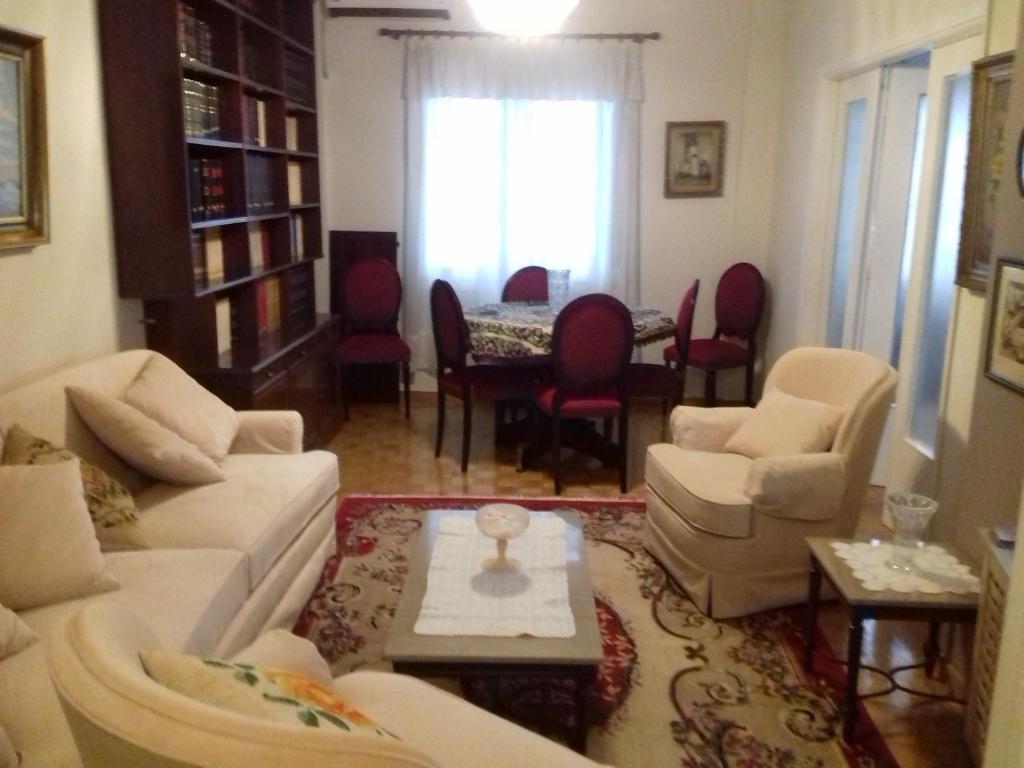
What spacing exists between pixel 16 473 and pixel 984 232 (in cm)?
320

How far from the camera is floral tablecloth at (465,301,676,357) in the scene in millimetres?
4270

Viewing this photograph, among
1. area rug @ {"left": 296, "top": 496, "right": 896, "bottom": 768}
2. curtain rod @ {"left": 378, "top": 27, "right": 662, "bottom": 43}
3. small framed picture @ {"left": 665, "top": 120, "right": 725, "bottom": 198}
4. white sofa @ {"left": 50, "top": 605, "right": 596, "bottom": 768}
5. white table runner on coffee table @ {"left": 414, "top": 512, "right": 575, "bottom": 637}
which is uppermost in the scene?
curtain rod @ {"left": 378, "top": 27, "right": 662, "bottom": 43}

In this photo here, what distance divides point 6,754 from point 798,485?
2315mm

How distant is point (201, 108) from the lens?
3.71 meters

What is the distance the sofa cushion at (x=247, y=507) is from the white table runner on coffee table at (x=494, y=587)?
0.50 metres

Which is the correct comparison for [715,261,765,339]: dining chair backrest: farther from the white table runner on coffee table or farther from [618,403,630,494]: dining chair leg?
the white table runner on coffee table

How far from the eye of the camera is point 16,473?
2105mm

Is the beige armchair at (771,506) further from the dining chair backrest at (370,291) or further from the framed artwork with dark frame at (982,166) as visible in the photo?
the dining chair backrest at (370,291)

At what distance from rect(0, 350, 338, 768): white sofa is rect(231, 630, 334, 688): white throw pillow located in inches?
10.4

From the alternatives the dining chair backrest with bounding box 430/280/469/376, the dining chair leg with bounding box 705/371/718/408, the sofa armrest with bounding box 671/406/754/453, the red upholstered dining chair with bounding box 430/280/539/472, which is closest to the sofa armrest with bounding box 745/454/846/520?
the sofa armrest with bounding box 671/406/754/453

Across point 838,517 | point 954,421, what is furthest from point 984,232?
point 838,517

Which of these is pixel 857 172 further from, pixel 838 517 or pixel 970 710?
pixel 970 710

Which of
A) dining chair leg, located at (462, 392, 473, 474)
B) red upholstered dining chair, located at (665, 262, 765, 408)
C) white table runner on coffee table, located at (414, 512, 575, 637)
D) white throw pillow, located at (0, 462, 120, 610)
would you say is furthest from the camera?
red upholstered dining chair, located at (665, 262, 765, 408)

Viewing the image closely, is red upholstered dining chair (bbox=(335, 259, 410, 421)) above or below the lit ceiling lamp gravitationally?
below
